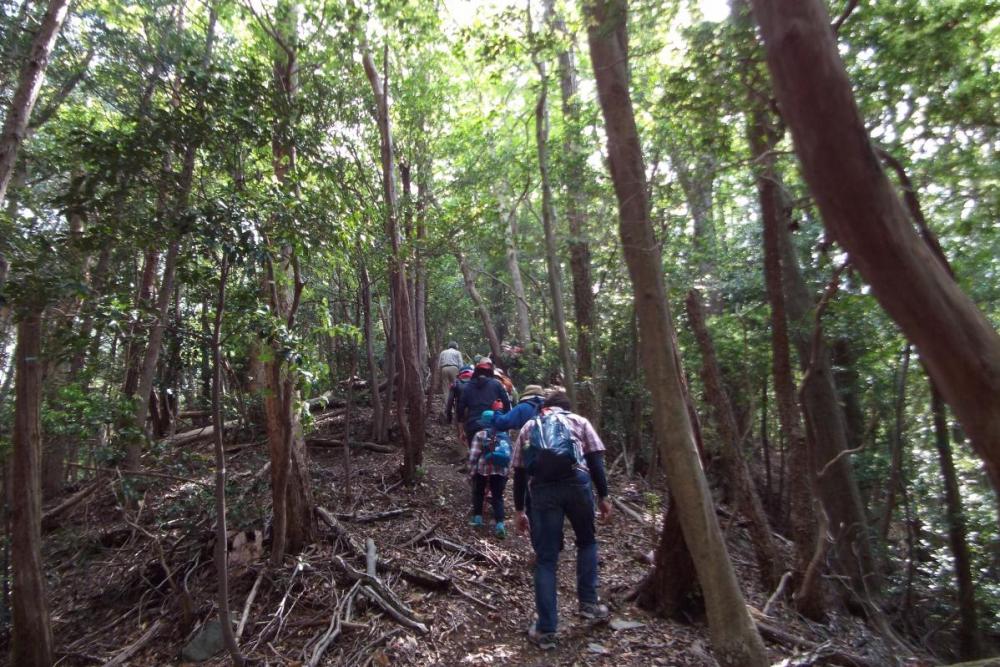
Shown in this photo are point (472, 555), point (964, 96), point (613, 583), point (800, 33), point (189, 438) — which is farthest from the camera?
point (189, 438)

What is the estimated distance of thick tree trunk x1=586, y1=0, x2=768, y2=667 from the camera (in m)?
3.52

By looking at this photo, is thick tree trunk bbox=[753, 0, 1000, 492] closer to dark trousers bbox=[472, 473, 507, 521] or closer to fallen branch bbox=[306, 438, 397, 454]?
dark trousers bbox=[472, 473, 507, 521]

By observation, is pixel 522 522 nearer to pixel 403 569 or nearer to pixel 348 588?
pixel 403 569

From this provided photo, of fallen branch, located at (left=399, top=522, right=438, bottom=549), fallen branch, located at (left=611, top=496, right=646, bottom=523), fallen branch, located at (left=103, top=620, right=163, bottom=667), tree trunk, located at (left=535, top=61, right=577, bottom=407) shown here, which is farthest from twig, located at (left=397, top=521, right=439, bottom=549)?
tree trunk, located at (left=535, top=61, right=577, bottom=407)

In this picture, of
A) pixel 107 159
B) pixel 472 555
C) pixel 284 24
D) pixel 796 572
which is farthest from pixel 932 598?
pixel 284 24

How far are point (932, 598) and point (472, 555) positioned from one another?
7157 mm

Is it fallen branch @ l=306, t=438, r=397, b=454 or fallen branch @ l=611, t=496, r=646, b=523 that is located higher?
fallen branch @ l=306, t=438, r=397, b=454

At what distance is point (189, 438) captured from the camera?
438 inches

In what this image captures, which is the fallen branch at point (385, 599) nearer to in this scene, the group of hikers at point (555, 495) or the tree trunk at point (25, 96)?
the group of hikers at point (555, 495)

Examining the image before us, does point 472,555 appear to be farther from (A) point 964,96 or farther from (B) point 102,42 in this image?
(B) point 102,42

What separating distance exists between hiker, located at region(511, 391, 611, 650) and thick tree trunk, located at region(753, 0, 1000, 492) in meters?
2.91

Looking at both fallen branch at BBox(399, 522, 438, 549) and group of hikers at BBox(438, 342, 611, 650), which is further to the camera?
fallen branch at BBox(399, 522, 438, 549)

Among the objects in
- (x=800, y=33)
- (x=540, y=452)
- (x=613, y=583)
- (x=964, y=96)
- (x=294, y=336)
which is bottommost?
(x=613, y=583)

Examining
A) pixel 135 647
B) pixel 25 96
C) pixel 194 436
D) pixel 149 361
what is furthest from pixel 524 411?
pixel 194 436
